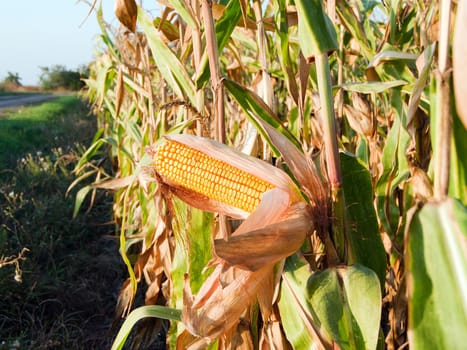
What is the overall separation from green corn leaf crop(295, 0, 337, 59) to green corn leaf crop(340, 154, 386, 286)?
0.31 m

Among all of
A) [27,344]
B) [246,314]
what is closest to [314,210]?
[246,314]

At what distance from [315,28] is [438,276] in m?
0.49

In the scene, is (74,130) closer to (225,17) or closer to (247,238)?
(225,17)

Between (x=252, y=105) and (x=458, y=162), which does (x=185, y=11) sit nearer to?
(x=252, y=105)

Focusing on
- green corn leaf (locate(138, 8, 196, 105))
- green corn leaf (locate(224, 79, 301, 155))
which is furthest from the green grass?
green corn leaf (locate(224, 79, 301, 155))

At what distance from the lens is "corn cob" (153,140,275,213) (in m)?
1.03

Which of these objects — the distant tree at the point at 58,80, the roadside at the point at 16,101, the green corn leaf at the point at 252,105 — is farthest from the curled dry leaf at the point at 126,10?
the distant tree at the point at 58,80

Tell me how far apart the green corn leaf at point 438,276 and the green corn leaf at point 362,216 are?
396mm

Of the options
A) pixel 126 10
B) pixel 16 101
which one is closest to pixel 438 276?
pixel 126 10

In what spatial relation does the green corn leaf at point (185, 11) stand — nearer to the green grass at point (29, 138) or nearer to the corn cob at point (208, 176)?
the corn cob at point (208, 176)

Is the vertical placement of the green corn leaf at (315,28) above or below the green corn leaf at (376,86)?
above

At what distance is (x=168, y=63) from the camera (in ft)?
5.74

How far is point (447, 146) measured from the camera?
1.99ft

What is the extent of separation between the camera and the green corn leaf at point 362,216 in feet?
3.58
